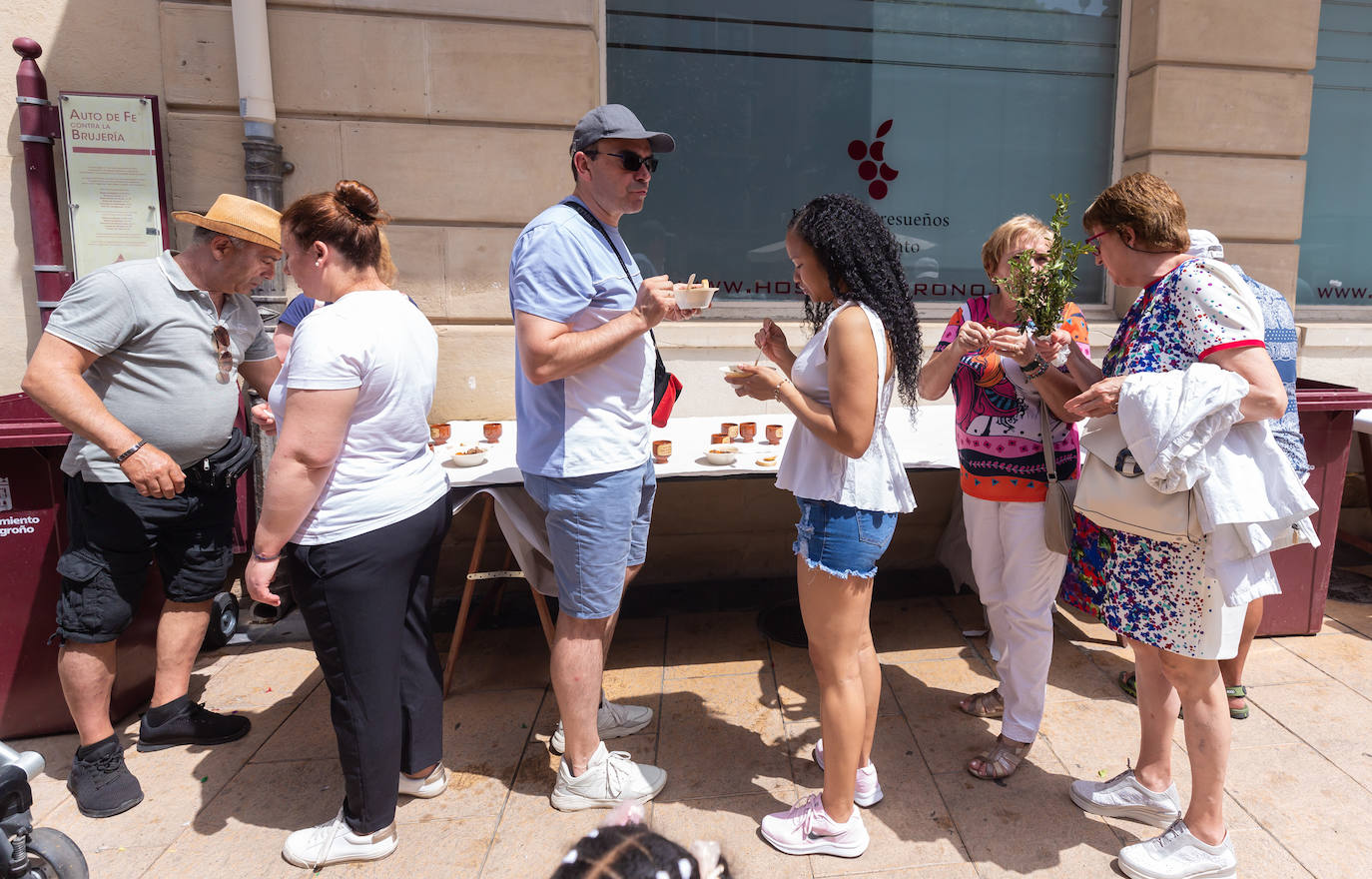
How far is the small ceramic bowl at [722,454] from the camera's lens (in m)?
3.66

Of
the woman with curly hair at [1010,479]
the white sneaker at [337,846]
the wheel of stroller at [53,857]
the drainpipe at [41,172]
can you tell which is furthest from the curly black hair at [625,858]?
the drainpipe at [41,172]

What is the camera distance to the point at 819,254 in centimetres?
229

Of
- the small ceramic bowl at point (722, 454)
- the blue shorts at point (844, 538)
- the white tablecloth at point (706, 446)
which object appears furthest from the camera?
the small ceramic bowl at point (722, 454)

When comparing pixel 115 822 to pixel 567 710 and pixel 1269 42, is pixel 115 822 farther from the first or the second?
pixel 1269 42

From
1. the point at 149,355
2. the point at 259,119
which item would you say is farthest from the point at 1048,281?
the point at 259,119

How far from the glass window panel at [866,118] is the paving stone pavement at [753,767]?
8.93ft

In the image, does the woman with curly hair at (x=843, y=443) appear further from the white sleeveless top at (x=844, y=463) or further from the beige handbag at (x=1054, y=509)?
the beige handbag at (x=1054, y=509)

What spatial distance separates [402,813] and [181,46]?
4.02 m

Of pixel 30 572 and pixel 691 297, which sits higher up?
pixel 691 297

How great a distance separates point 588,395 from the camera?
8.42 ft

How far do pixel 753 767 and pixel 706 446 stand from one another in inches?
63.3

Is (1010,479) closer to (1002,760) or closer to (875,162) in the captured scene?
(1002,760)

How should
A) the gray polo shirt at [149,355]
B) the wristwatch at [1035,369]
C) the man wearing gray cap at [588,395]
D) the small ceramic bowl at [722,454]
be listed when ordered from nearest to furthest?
the man wearing gray cap at [588,395] → the wristwatch at [1035,369] → the gray polo shirt at [149,355] → the small ceramic bowl at [722,454]

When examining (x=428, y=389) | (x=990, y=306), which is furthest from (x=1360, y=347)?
(x=428, y=389)
